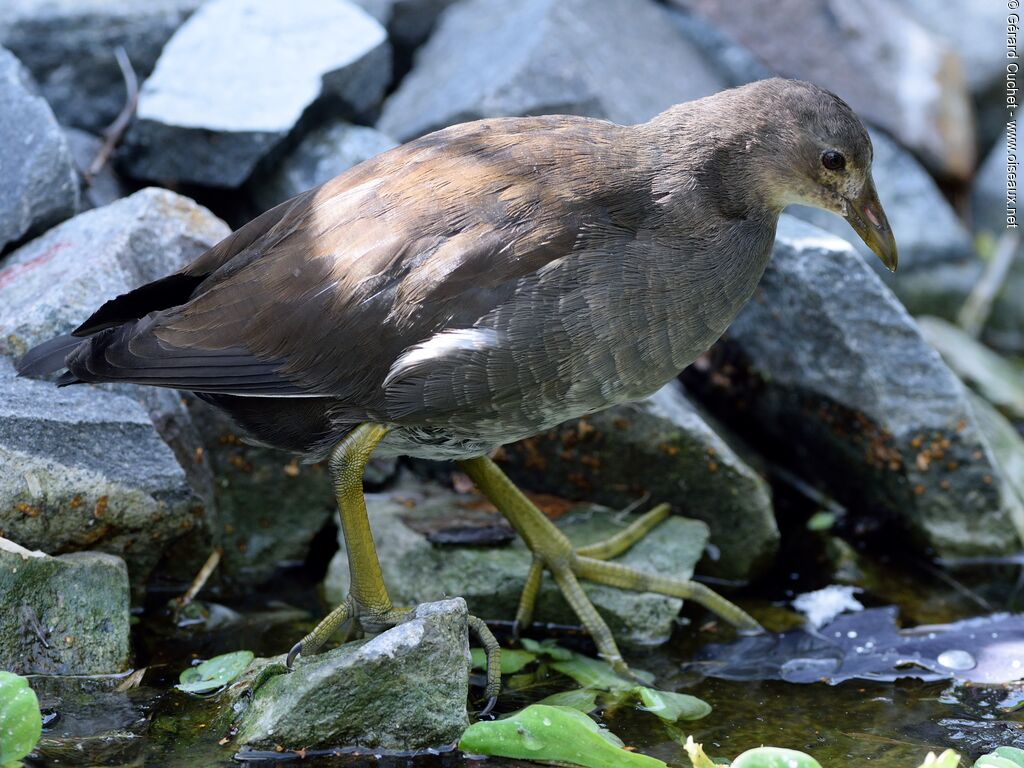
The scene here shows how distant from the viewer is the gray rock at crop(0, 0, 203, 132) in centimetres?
579

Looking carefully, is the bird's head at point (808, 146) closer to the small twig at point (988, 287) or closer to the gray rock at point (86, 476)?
the gray rock at point (86, 476)

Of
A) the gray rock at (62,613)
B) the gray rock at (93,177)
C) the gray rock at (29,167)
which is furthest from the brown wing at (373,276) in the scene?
the gray rock at (93,177)

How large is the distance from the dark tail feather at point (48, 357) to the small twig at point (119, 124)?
174 cm

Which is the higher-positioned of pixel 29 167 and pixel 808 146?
pixel 808 146

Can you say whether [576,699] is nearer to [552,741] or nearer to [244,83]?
[552,741]

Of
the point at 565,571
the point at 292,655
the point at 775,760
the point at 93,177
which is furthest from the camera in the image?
the point at 93,177

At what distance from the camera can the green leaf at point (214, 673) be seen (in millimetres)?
3688

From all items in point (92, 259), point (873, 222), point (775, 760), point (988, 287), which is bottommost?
point (775, 760)

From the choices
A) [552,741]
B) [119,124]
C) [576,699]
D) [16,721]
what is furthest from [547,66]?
[16,721]

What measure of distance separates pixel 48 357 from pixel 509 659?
1.74 meters

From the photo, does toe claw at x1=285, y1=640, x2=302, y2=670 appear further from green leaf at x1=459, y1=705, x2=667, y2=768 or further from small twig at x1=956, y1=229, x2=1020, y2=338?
small twig at x1=956, y1=229, x2=1020, y2=338

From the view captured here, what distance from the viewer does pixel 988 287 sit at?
6617 mm

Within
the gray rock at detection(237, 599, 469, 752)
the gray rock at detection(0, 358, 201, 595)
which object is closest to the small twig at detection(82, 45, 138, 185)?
the gray rock at detection(0, 358, 201, 595)

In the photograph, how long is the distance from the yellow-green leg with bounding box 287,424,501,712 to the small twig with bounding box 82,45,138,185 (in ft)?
8.02
